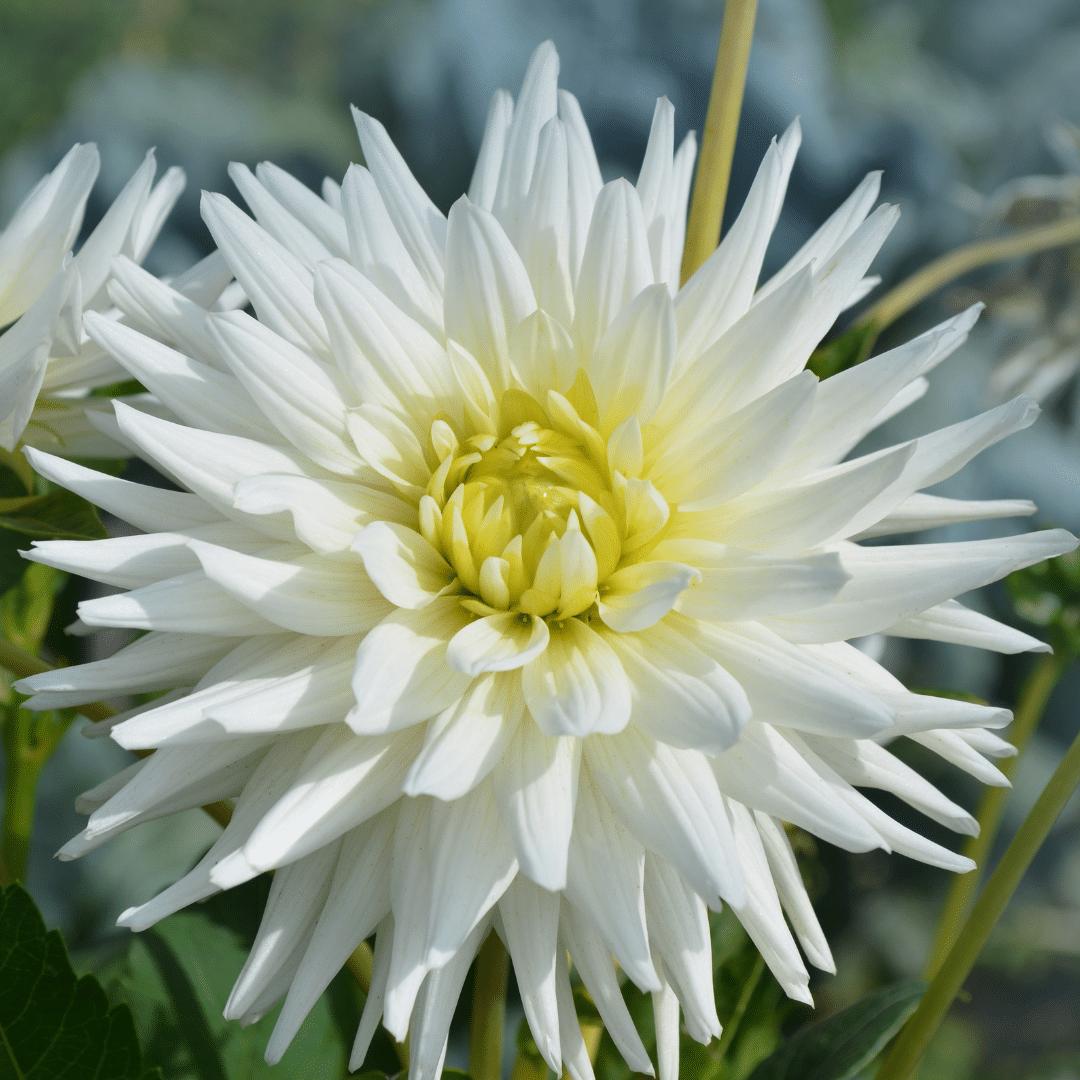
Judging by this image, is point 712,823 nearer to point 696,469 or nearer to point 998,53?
point 696,469

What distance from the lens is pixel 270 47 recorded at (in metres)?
1.52

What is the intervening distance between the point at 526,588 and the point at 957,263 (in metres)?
0.27

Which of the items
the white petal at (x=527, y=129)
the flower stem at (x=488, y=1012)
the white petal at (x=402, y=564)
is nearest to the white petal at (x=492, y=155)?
the white petal at (x=527, y=129)

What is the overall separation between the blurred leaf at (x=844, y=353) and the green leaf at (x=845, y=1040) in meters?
0.20

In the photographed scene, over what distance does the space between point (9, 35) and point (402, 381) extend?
1293 millimetres

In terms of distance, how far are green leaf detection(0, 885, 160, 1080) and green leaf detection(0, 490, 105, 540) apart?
10cm

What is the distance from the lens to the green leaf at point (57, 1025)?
32 centimetres

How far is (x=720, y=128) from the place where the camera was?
38 cm

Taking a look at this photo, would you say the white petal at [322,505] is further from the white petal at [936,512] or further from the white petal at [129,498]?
the white petal at [936,512]

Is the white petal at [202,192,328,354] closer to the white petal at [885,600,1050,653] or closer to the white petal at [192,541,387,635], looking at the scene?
the white petal at [192,541,387,635]

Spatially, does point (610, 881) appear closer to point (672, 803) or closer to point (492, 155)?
point (672, 803)

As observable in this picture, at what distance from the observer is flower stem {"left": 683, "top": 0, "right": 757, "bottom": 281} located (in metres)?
0.37

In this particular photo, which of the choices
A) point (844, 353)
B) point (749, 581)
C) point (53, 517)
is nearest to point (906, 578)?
point (749, 581)

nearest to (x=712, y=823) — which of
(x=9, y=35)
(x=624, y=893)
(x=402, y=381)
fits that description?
(x=624, y=893)
